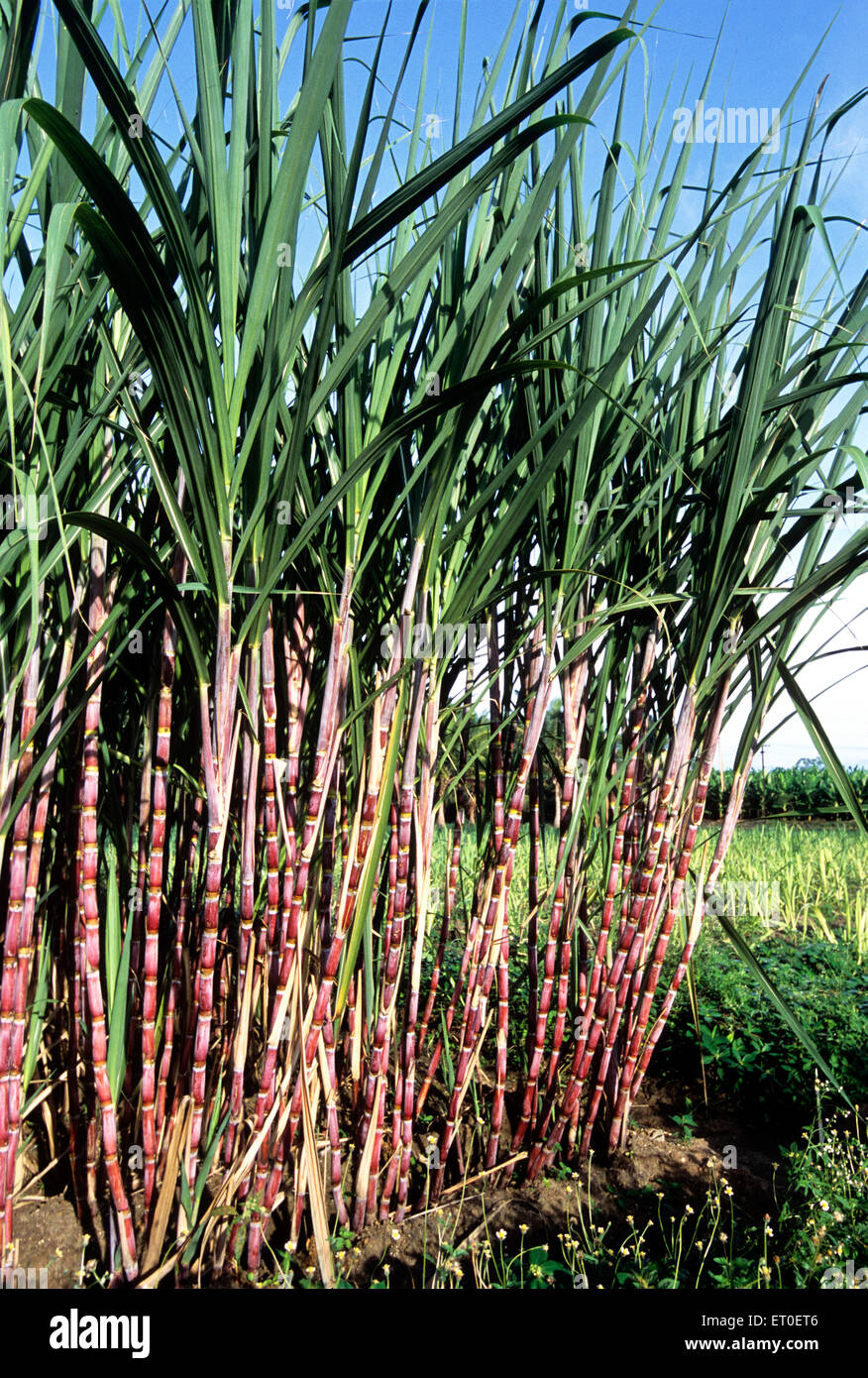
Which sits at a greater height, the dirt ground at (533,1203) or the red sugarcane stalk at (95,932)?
the red sugarcane stalk at (95,932)

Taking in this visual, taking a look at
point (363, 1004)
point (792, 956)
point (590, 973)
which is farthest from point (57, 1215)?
point (792, 956)

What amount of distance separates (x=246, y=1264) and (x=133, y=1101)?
1.11ft

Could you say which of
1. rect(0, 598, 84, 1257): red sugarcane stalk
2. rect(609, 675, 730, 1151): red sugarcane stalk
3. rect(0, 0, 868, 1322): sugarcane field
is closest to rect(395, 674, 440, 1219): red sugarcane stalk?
rect(0, 0, 868, 1322): sugarcane field

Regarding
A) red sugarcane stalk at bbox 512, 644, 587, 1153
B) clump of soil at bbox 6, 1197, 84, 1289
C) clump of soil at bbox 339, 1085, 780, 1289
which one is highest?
red sugarcane stalk at bbox 512, 644, 587, 1153

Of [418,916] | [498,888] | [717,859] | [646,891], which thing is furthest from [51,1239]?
[717,859]

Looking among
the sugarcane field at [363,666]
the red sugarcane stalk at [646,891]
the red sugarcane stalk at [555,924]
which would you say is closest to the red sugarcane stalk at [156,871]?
the sugarcane field at [363,666]

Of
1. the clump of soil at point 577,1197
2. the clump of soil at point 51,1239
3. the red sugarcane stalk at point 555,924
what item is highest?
the red sugarcane stalk at point 555,924

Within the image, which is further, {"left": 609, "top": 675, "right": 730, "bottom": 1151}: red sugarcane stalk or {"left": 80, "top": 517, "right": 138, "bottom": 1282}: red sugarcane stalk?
{"left": 609, "top": 675, "right": 730, "bottom": 1151}: red sugarcane stalk

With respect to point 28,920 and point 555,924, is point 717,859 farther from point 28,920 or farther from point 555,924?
point 28,920

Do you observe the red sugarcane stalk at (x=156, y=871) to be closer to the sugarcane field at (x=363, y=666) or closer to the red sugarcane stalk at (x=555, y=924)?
→ the sugarcane field at (x=363, y=666)

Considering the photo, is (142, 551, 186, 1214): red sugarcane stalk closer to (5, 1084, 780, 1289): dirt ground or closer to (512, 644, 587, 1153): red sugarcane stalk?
(5, 1084, 780, 1289): dirt ground

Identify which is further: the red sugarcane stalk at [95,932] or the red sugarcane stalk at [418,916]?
the red sugarcane stalk at [418,916]

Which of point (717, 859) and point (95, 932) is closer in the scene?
point (95, 932)
